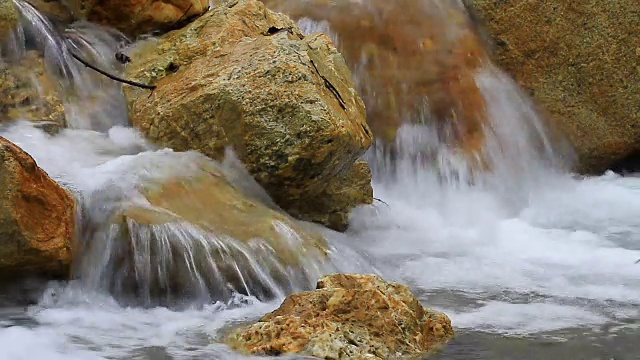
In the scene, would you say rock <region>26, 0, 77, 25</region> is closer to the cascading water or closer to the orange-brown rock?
the cascading water

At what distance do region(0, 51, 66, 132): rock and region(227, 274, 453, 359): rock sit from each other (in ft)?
10.5

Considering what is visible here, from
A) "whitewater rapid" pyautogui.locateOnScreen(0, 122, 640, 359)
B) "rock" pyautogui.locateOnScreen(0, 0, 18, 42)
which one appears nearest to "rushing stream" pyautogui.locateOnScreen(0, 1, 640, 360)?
"whitewater rapid" pyautogui.locateOnScreen(0, 122, 640, 359)

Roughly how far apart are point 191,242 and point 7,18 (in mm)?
3048

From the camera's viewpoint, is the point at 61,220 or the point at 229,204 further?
the point at 229,204

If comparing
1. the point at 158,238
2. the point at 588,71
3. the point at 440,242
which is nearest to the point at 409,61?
the point at 588,71

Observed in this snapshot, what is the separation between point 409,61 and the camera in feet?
30.9

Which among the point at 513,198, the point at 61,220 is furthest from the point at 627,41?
the point at 61,220

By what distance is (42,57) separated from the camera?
23.1ft

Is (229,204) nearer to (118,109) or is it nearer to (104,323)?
(104,323)

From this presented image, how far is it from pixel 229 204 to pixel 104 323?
1451 millimetres

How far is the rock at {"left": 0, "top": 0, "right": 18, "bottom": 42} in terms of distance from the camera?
265 inches

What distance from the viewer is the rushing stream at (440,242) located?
13.6 feet

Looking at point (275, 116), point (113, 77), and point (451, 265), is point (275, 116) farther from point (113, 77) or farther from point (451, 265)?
point (451, 265)

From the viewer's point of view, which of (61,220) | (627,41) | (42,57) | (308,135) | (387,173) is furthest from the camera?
(627,41)
